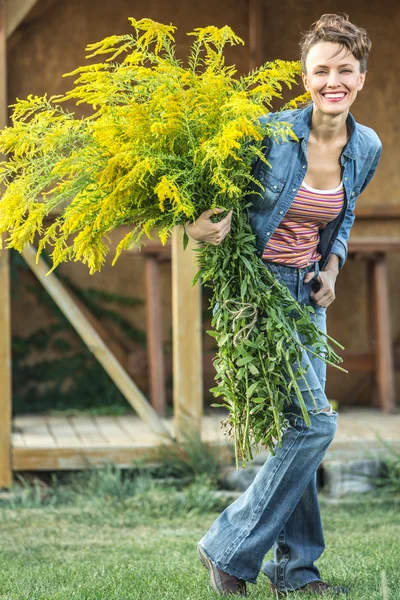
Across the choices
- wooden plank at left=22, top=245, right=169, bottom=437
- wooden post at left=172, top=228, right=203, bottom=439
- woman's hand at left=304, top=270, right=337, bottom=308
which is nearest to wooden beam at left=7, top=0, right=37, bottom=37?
wooden plank at left=22, top=245, right=169, bottom=437

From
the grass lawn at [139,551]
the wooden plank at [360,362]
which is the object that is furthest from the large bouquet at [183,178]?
the wooden plank at [360,362]

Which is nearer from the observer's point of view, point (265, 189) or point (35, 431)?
point (265, 189)

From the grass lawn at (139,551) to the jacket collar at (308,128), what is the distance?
4.58 feet

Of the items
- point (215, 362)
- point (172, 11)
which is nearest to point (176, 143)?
point (215, 362)

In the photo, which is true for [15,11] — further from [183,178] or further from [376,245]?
[183,178]

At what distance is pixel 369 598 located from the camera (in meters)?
3.07

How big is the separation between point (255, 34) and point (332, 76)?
4.41 meters

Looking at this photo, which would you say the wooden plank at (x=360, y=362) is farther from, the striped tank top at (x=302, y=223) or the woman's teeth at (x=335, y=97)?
the woman's teeth at (x=335, y=97)

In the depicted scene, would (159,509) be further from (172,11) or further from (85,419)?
(172,11)

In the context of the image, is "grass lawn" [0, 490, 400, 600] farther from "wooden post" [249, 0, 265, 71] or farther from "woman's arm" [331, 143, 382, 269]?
"wooden post" [249, 0, 265, 71]

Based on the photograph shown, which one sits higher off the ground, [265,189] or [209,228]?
[265,189]

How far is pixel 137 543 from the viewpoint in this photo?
4.21m

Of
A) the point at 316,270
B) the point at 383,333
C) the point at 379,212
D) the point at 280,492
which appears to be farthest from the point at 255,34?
the point at 280,492

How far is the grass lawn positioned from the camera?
326 cm
